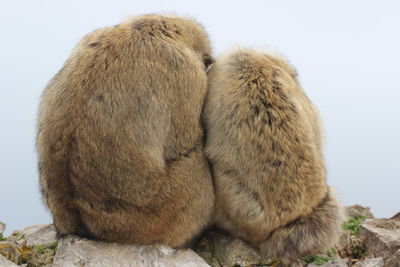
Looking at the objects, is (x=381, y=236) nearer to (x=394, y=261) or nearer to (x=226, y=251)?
(x=394, y=261)

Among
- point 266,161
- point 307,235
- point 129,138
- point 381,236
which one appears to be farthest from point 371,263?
point 129,138

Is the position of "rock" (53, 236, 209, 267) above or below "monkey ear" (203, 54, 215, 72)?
below

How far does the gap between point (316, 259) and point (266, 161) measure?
1.45 meters

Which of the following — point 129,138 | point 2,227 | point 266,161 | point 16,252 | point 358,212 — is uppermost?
point 129,138

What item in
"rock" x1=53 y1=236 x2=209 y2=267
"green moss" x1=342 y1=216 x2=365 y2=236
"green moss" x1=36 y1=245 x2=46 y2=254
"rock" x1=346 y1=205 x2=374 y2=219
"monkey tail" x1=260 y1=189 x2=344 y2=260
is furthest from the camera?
"rock" x1=346 y1=205 x2=374 y2=219

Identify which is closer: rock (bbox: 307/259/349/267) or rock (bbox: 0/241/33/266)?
rock (bbox: 0/241/33/266)

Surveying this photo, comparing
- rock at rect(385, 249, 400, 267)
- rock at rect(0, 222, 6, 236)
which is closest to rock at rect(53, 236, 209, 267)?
rock at rect(385, 249, 400, 267)

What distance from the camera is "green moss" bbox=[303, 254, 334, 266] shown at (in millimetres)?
5898

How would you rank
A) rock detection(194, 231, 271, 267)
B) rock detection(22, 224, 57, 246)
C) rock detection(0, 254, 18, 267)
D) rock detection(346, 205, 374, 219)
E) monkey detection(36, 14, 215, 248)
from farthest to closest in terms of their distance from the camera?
rock detection(346, 205, 374, 219), rock detection(22, 224, 57, 246), rock detection(194, 231, 271, 267), rock detection(0, 254, 18, 267), monkey detection(36, 14, 215, 248)

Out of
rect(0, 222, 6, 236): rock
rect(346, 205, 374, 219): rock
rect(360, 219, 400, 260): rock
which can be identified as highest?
rect(360, 219, 400, 260): rock

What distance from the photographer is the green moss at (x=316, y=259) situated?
590cm

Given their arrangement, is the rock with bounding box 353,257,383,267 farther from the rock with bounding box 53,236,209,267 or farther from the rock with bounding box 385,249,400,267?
the rock with bounding box 53,236,209,267

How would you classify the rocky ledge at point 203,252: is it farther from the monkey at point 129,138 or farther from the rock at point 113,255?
the monkey at point 129,138

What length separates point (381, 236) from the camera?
6.30 meters
